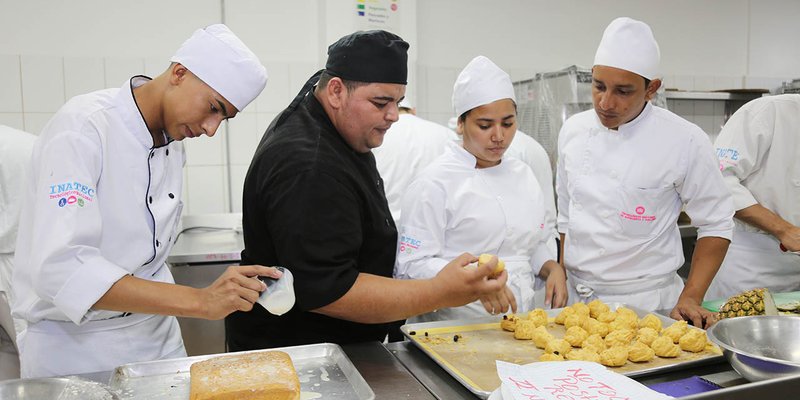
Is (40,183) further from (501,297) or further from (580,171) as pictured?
(580,171)

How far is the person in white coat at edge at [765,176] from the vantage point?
2439mm

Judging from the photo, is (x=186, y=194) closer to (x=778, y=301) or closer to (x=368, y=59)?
(x=368, y=59)

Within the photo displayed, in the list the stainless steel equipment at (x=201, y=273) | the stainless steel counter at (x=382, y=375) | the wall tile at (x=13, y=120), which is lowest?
the stainless steel equipment at (x=201, y=273)

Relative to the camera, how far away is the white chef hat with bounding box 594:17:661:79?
205cm

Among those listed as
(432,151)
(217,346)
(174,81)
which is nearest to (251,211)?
(174,81)

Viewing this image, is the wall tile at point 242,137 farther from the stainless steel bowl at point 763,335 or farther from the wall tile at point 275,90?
the stainless steel bowl at point 763,335

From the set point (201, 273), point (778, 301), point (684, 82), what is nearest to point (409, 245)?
point (778, 301)

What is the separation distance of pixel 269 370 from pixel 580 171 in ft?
4.87

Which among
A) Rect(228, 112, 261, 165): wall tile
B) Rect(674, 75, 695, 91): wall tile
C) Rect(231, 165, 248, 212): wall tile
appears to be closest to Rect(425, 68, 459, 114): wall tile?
Rect(228, 112, 261, 165): wall tile

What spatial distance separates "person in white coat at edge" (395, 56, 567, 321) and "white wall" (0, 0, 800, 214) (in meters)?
2.10

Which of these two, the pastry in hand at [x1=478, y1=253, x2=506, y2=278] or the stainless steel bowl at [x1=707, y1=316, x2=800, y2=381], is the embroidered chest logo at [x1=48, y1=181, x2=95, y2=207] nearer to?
the pastry in hand at [x1=478, y1=253, x2=506, y2=278]

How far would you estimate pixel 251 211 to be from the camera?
1.54 m

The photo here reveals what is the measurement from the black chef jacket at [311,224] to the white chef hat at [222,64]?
0.14 metres

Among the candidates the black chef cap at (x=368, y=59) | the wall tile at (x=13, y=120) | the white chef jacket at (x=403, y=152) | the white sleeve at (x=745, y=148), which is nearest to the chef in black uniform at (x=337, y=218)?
the black chef cap at (x=368, y=59)
